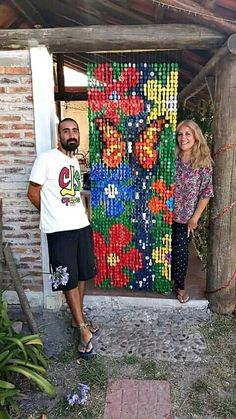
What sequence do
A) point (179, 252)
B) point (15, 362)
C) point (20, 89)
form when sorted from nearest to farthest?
point (15, 362) < point (20, 89) < point (179, 252)

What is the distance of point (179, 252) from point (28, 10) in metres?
2.63

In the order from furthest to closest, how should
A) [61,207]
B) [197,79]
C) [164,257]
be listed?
[197,79] → [164,257] → [61,207]

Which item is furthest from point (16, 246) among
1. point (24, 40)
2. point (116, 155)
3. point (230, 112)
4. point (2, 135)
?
point (230, 112)

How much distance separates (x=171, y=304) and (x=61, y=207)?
4.68 ft

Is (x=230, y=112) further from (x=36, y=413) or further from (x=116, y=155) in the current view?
(x=36, y=413)

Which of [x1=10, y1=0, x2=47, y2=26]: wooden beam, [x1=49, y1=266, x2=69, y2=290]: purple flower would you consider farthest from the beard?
[x1=10, y1=0, x2=47, y2=26]: wooden beam

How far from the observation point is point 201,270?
4324mm

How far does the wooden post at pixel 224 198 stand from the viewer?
10.5 feet

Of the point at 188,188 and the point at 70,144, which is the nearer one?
the point at 70,144

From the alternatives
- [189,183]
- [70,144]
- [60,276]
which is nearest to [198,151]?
[189,183]

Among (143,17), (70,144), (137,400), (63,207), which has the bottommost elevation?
(137,400)

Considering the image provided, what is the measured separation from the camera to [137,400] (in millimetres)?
2654

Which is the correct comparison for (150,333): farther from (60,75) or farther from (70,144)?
(60,75)

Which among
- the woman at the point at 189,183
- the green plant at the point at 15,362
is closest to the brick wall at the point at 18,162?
the green plant at the point at 15,362
